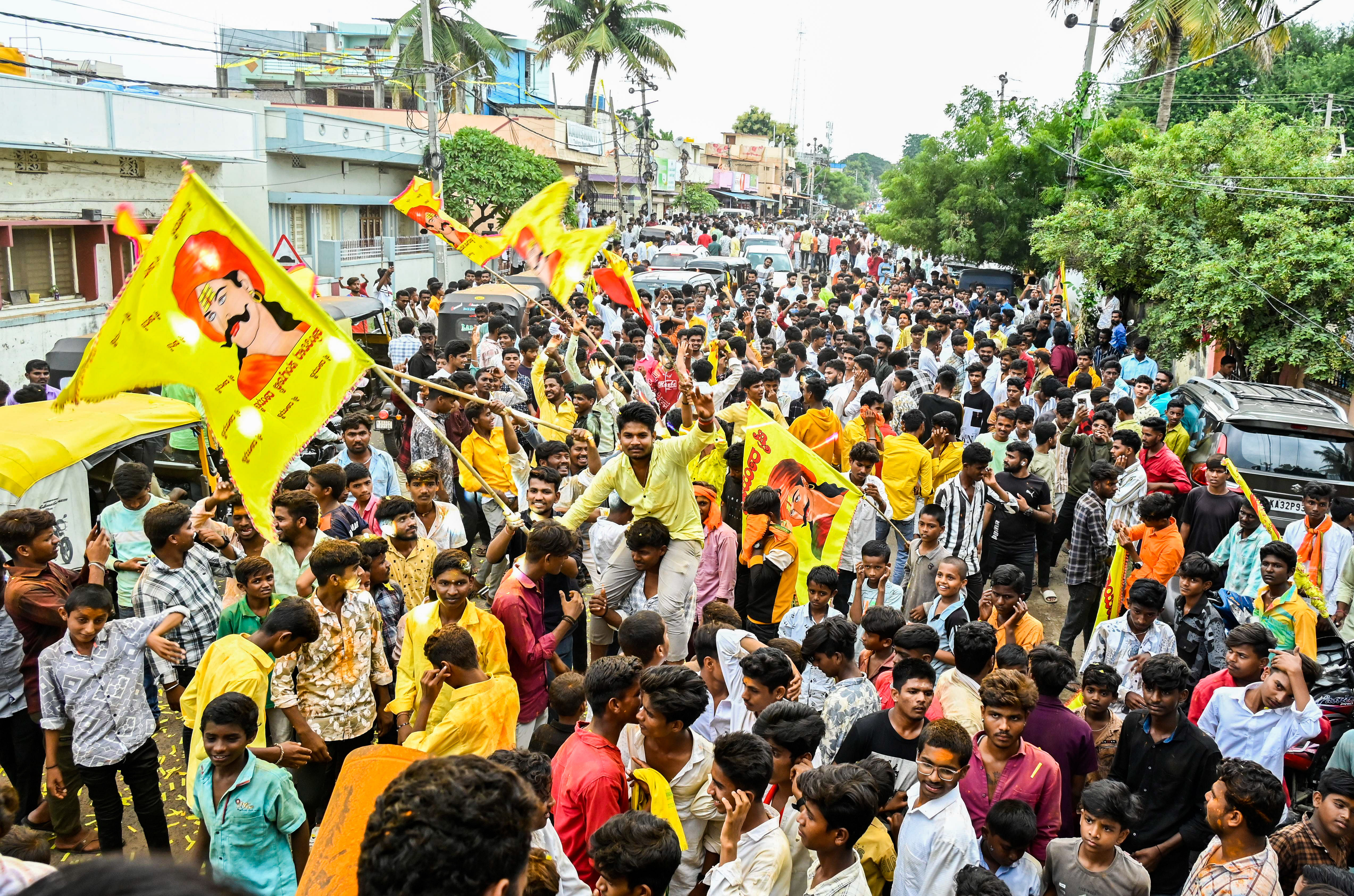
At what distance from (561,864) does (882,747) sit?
5.13ft

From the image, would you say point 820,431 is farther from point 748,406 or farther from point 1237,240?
point 1237,240

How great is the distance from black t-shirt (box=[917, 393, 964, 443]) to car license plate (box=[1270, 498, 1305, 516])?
2650 mm

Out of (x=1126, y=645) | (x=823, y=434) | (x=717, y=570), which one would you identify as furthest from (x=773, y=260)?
(x=1126, y=645)

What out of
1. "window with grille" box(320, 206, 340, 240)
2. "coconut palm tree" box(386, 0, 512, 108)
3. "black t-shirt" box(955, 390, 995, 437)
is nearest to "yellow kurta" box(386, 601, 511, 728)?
"black t-shirt" box(955, 390, 995, 437)

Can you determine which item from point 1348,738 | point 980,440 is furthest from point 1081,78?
point 1348,738

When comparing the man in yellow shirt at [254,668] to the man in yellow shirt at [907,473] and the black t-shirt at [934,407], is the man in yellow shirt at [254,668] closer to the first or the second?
the man in yellow shirt at [907,473]

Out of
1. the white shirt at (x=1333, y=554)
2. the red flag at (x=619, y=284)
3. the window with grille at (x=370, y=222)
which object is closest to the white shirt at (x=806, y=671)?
the white shirt at (x=1333, y=554)

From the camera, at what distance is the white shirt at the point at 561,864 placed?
11.2 feet

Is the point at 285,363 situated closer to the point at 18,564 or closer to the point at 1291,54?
the point at 18,564

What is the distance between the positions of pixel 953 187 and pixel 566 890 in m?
25.2

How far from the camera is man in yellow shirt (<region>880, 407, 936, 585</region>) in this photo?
833cm

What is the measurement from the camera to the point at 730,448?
883 centimetres

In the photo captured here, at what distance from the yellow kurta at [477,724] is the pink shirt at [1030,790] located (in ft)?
5.96

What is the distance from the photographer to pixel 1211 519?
788cm
